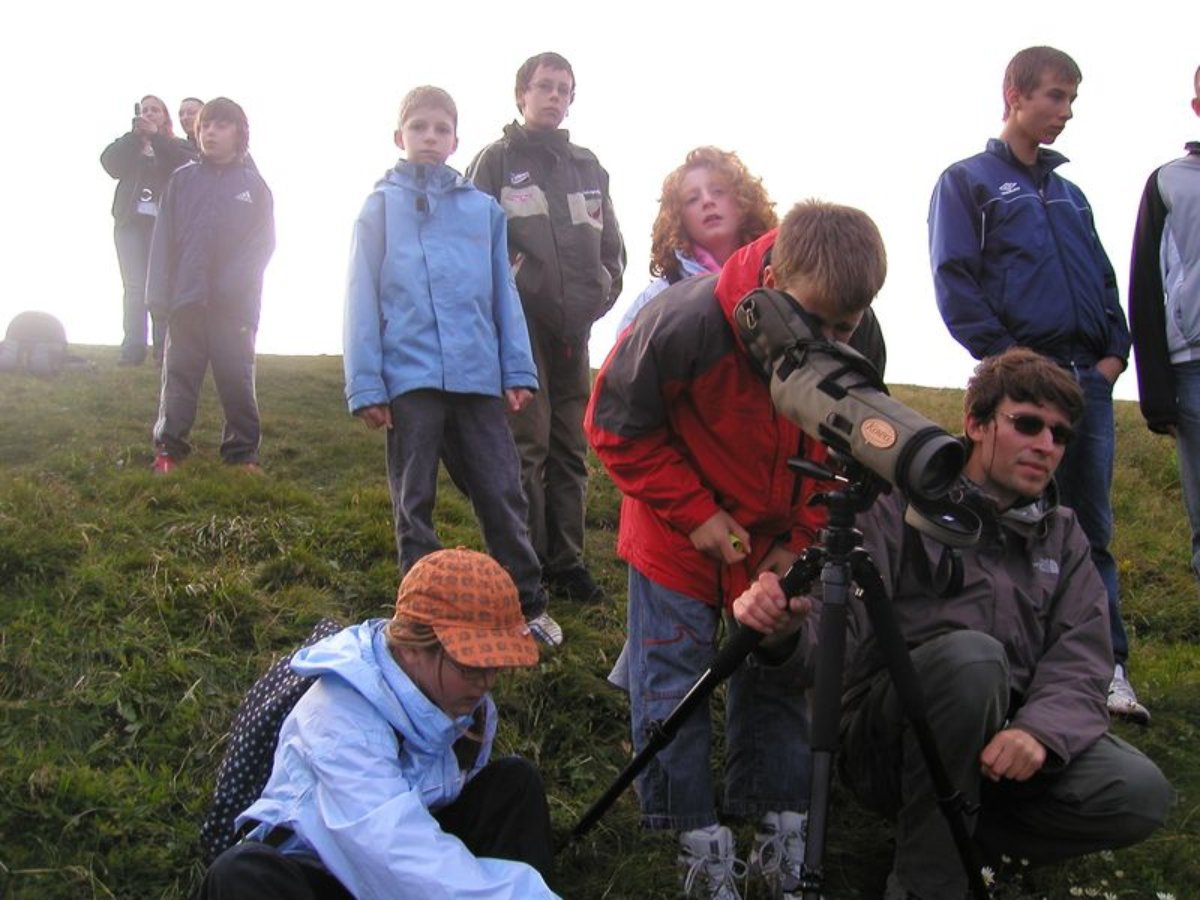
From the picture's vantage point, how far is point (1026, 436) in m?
3.79

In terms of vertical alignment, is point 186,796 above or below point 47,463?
below

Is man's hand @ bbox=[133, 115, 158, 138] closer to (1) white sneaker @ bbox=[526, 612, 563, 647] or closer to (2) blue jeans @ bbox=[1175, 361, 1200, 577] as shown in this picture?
(1) white sneaker @ bbox=[526, 612, 563, 647]

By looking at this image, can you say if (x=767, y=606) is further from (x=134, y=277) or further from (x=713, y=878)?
(x=134, y=277)

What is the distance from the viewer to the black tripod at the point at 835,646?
273cm

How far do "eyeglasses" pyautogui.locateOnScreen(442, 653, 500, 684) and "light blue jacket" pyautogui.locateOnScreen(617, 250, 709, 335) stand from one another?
157cm

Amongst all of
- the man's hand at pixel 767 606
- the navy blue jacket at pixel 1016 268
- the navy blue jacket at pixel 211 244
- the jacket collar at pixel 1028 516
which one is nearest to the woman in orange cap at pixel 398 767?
the man's hand at pixel 767 606

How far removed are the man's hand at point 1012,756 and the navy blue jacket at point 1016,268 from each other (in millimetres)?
2037

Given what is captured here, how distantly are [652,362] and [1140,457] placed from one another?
24.8 feet

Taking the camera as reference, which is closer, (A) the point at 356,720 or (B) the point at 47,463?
(A) the point at 356,720

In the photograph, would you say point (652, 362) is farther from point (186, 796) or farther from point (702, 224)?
point (186, 796)

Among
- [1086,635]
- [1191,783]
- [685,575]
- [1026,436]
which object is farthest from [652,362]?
[1191,783]

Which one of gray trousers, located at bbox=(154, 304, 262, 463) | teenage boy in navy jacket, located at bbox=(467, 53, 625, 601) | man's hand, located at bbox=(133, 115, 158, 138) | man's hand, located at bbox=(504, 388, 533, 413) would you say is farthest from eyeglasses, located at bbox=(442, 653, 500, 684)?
man's hand, located at bbox=(133, 115, 158, 138)

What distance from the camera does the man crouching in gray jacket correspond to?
11.1ft

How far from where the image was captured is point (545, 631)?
4.98 meters
